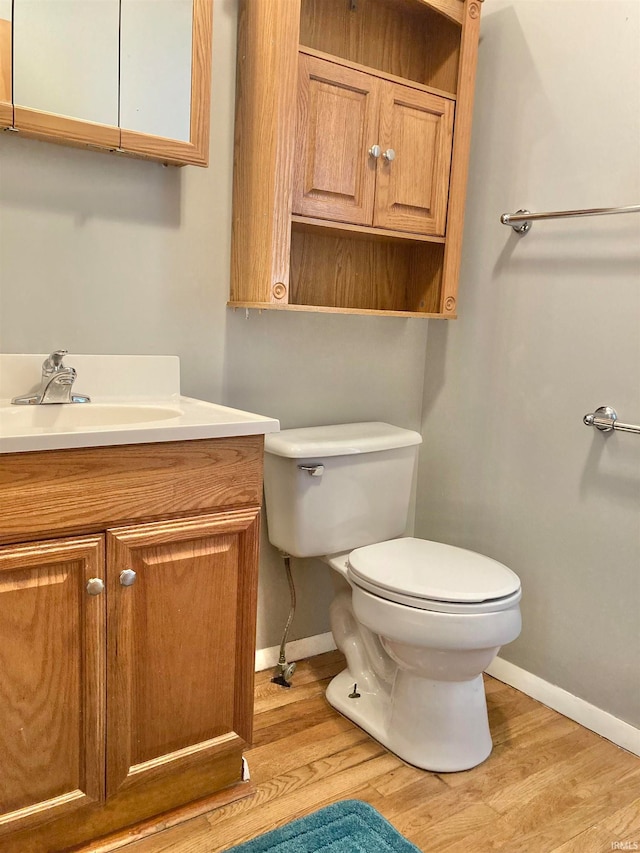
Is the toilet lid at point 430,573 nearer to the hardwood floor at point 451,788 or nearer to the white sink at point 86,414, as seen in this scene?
the hardwood floor at point 451,788

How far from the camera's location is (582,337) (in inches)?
70.4

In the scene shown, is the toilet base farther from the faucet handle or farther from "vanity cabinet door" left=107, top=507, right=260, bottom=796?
the faucet handle

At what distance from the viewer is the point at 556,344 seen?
185cm

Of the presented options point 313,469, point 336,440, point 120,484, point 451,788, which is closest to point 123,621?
point 120,484

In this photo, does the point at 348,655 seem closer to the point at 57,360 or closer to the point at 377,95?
the point at 57,360

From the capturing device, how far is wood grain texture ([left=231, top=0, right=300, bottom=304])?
155 cm

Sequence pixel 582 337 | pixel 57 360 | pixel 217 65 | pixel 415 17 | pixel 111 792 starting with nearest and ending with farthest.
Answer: pixel 111 792 → pixel 57 360 → pixel 217 65 → pixel 582 337 → pixel 415 17

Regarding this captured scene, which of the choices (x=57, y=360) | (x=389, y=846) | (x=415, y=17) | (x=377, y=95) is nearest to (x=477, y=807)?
(x=389, y=846)

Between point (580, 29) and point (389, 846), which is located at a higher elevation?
point (580, 29)

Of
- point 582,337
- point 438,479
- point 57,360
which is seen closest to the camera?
point 57,360

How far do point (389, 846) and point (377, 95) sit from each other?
172 cm

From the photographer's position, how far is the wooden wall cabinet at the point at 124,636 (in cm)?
116

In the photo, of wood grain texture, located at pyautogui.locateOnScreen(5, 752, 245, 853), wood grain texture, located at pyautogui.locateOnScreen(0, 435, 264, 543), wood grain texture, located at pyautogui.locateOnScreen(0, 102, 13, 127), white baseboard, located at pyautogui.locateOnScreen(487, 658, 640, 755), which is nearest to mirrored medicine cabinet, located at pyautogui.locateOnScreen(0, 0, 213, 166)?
wood grain texture, located at pyautogui.locateOnScreen(0, 102, 13, 127)

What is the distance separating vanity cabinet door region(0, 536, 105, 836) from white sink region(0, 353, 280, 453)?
0.19 meters
